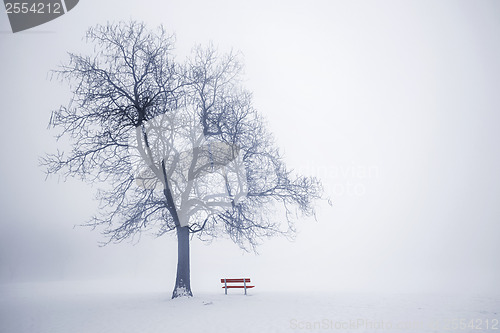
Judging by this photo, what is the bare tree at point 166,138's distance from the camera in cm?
1300

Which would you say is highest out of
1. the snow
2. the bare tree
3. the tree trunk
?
the bare tree

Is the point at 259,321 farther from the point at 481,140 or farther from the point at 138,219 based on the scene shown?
the point at 481,140

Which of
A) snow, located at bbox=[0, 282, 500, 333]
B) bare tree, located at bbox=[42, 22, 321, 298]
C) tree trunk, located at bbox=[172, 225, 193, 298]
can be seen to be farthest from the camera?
tree trunk, located at bbox=[172, 225, 193, 298]

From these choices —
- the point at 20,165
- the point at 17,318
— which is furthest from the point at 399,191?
the point at 20,165

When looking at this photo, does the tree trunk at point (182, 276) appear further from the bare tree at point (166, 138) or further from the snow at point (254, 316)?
the snow at point (254, 316)

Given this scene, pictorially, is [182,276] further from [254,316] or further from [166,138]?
[166,138]

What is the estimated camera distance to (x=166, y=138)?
44.9ft

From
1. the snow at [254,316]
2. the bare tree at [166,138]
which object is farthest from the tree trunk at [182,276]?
the snow at [254,316]

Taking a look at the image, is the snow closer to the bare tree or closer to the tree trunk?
the tree trunk

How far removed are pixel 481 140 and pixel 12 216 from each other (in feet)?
789

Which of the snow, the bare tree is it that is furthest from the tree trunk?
the snow

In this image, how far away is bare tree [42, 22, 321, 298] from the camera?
512 inches

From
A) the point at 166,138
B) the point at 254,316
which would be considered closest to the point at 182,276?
the point at 254,316

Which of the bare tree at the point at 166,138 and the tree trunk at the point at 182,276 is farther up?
the bare tree at the point at 166,138
